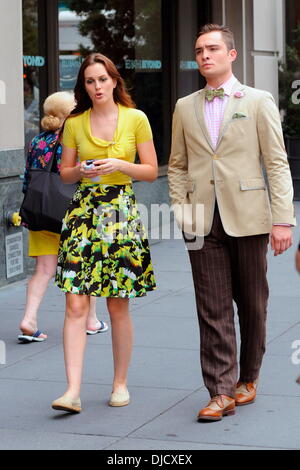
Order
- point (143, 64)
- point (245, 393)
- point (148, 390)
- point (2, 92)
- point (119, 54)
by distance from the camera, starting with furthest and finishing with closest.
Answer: point (143, 64), point (119, 54), point (2, 92), point (148, 390), point (245, 393)

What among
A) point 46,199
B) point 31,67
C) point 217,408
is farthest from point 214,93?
point 31,67

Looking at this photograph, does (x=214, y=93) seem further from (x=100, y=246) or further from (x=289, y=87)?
(x=289, y=87)

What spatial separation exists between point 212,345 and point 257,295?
364 millimetres

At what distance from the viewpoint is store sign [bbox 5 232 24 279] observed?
945 cm

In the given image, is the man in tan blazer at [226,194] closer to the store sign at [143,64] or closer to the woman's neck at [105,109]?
the woman's neck at [105,109]

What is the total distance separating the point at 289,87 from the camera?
1722cm

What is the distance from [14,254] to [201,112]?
4513mm

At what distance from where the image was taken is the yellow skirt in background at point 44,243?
7.52m

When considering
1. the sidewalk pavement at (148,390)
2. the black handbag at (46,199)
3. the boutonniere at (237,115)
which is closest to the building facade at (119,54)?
the sidewalk pavement at (148,390)

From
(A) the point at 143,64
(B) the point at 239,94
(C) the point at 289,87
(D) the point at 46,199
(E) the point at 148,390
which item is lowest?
(E) the point at 148,390
